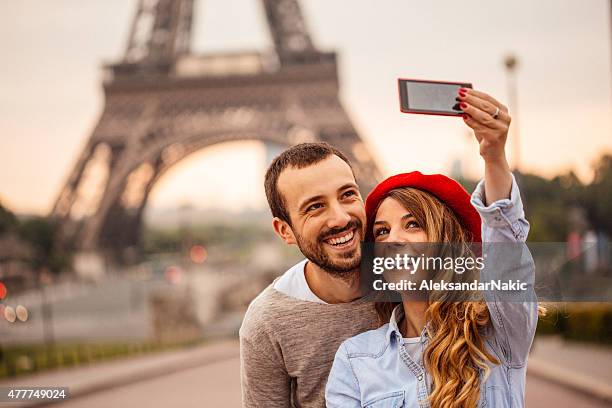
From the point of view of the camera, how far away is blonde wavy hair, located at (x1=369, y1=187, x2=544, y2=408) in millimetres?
1978

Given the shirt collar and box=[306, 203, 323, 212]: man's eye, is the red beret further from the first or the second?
the shirt collar

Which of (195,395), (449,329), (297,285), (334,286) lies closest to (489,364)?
(449,329)

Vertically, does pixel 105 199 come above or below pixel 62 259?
above

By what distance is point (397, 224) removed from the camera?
83.1 inches

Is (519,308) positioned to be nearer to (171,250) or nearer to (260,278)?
(260,278)

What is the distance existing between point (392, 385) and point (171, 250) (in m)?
54.5

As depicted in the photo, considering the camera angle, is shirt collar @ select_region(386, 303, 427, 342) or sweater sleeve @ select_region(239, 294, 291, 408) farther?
Result: sweater sleeve @ select_region(239, 294, 291, 408)

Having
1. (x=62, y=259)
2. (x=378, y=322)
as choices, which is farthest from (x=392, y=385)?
(x=62, y=259)

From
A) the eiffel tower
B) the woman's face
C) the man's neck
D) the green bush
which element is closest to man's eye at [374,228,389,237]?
the woman's face

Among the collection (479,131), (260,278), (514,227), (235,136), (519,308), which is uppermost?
(235,136)

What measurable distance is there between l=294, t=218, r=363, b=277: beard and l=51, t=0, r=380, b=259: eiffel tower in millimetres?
21503

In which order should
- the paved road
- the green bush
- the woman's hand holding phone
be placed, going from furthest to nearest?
1. the green bush
2. the paved road
3. the woman's hand holding phone

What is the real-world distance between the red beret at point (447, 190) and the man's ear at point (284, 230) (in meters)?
0.31

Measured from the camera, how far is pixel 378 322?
229 cm
